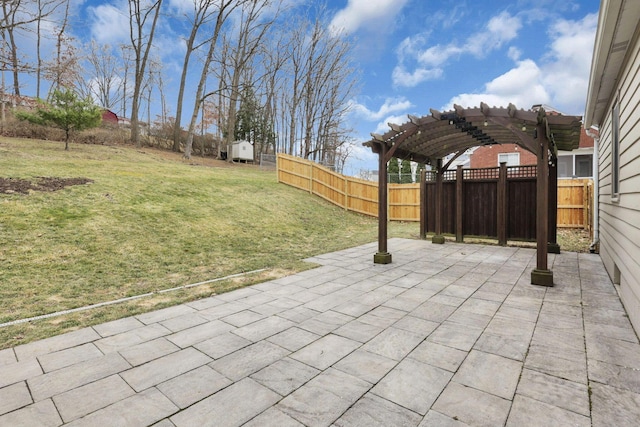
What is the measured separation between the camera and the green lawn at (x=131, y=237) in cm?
352

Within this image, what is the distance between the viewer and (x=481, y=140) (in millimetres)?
6461

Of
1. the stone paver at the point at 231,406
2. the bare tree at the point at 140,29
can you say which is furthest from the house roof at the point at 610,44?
the bare tree at the point at 140,29

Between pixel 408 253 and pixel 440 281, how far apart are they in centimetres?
206

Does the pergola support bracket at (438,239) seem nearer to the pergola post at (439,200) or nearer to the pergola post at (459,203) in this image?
the pergola post at (439,200)

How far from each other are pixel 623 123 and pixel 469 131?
89.3 inches

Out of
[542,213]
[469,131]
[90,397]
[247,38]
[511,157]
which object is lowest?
[90,397]

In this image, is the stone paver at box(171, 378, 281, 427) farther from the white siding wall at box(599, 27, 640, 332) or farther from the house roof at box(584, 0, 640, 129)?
the house roof at box(584, 0, 640, 129)

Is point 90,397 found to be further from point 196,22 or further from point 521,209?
point 196,22

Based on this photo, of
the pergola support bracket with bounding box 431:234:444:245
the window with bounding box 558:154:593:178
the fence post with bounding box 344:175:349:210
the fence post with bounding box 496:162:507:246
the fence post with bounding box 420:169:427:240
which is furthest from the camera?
the window with bounding box 558:154:593:178

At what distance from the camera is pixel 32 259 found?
433 centimetres

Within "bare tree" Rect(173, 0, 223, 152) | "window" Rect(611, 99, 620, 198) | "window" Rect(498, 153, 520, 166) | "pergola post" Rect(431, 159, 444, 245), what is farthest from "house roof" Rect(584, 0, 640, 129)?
"bare tree" Rect(173, 0, 223, 152)

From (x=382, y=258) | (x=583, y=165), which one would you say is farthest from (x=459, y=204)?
(x=583, y=165)

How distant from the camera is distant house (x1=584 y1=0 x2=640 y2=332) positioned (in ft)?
8.83

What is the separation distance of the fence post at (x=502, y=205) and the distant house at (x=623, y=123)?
8.12 ft
